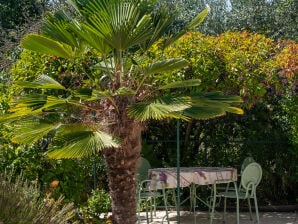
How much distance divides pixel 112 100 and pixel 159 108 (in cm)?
70

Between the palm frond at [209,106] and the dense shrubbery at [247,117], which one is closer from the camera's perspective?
the palm frond at [209,106]

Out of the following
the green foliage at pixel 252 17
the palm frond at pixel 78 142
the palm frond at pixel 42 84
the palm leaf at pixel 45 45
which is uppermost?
the green foliage at pixel 252 17

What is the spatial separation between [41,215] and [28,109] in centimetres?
163

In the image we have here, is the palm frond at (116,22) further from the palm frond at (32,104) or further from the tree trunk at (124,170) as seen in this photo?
the tree trunk at (124,170)

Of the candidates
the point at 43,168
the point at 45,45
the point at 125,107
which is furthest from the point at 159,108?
the point at 43,168

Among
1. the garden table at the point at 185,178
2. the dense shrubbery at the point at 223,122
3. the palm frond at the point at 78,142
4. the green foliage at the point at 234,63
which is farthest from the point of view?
the green foliage at the point at 234,63

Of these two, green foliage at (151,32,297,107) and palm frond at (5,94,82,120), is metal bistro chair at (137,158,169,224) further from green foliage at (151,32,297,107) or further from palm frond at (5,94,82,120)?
palm frond at (5,94,82,120)

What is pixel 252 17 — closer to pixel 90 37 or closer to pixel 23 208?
pixel 90 37

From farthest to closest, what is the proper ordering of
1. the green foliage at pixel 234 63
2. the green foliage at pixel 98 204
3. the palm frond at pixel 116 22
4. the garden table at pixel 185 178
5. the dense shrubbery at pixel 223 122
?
the green foliage at pixel 234 63 → the garden table at pixel 185 178 → the dense shrubbery at pixel 223 122 → the green foliage at pixel 98 204 → the palm frond at pixel 116 22

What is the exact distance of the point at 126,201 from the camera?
672 cm

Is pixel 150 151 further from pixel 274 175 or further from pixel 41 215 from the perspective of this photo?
pixel 41 215

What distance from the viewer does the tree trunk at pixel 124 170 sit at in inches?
262

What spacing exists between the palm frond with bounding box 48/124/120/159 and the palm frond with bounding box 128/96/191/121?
0.39 meters

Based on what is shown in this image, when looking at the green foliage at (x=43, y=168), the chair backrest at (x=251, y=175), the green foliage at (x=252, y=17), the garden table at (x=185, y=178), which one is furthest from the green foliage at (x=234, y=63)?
the green foliage at (x=252, y=17)
